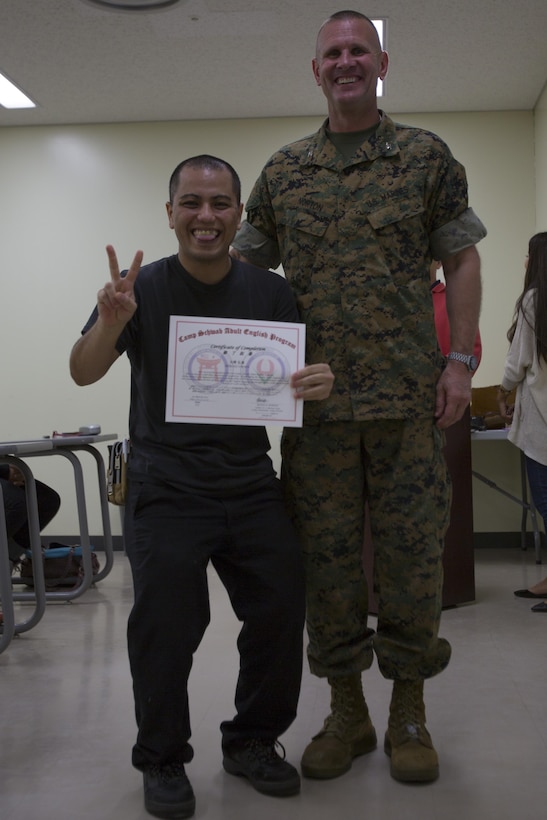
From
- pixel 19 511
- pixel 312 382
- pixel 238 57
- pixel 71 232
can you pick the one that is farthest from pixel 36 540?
pixel 71 232

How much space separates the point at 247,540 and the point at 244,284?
1.89ft

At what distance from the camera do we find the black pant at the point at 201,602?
1.82 m

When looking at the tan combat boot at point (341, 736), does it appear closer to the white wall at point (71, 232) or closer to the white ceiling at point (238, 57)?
the white ceiling at point (238, 57)

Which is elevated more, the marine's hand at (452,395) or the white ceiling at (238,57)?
the white ceiling at (238,57)

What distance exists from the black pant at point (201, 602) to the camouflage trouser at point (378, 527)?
100 mm

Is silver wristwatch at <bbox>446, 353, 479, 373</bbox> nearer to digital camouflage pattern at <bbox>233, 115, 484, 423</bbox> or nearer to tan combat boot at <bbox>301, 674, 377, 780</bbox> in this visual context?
digital camouflage pattern at <bbox>233, 115, 484, 423</bbox>

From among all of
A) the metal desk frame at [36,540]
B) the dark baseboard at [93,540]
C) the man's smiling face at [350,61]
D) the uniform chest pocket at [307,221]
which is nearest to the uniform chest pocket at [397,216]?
the uniform chest pocket at [307,221]

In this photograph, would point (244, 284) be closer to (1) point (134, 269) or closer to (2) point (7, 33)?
(1) point (134, 269)

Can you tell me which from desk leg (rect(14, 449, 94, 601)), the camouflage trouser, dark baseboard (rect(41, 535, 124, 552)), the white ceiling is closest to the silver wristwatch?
the camouflage trouser

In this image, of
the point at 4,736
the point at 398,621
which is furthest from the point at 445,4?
the point at 4,736

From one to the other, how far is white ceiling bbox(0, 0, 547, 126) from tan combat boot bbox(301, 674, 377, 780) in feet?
11.5

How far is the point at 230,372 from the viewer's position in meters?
1.88

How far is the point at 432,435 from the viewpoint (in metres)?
2.03

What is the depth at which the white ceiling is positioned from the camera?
449 cm
